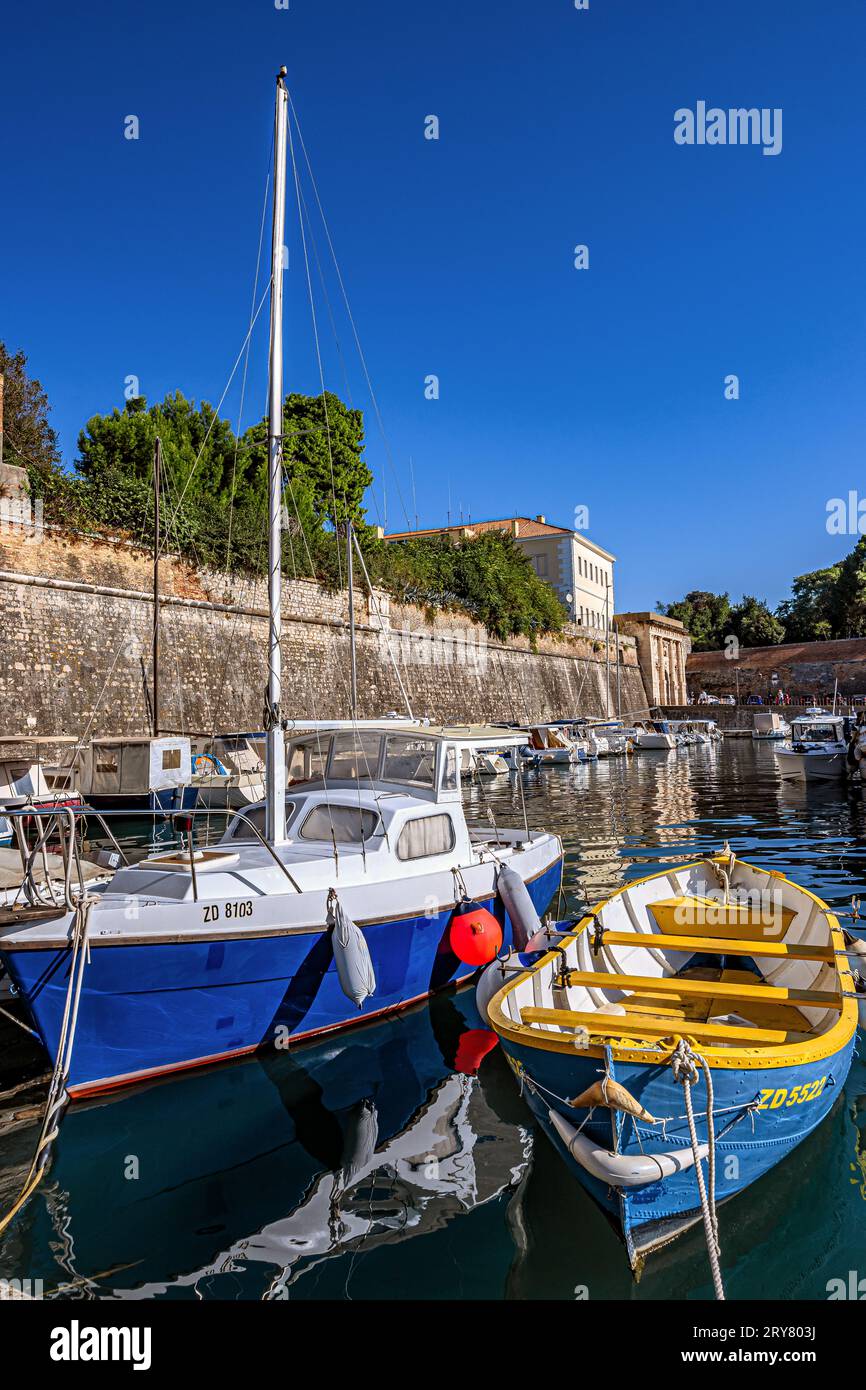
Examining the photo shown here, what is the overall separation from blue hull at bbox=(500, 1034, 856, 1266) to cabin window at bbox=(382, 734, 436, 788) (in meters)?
3.90

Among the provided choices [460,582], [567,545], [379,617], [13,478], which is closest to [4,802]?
[13,478]

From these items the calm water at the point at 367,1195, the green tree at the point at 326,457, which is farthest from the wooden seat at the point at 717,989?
the green tree at the point at 326,457

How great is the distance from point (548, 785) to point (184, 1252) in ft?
78.5

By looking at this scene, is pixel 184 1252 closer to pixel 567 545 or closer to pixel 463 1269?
pixel 463 1269

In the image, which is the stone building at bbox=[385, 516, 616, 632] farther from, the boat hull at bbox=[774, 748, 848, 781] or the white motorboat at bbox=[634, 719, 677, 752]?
the boat hull at bbox=[774, 748, 848, 781]

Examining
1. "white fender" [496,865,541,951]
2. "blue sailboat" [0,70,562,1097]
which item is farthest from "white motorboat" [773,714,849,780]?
"white fender" [496,865,541,951]

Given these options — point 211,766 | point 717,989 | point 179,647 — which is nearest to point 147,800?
point 211,766

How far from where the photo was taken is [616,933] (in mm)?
6082

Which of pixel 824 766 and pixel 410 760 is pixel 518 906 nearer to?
pixel 410 760

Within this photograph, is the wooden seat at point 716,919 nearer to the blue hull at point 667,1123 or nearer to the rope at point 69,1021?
the blue hull at point 667,1123

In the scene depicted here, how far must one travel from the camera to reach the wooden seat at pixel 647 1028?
4.16 metres

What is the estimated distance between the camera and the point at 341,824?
7.36 meters

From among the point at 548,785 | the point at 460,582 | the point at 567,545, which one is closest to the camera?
the point at 548,785

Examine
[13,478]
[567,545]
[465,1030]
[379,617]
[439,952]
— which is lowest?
[465,1030]
